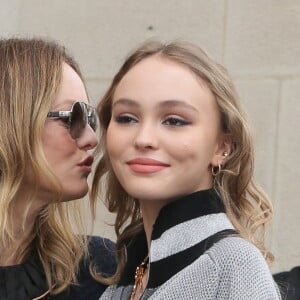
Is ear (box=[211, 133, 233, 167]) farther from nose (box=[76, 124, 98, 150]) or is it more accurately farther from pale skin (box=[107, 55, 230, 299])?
nose (box=[76, 124, 98, 150])

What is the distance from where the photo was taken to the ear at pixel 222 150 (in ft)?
8.00

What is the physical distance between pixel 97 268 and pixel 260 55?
2.26m

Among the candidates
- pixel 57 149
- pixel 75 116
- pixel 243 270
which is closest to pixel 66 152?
pixel 57 149

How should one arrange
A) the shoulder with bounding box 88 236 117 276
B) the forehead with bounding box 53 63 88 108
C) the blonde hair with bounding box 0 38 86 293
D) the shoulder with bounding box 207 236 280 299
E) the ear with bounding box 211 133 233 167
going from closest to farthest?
1. the shoulder with bounding box 207 236 280 299
2. the ear with bounding box 211 133 233 167
3. the blonde hair with bounding box 0 38 86 293
4. the forehead with bounding box 53 63 88 108
5. the shoulder with bounding box 88 236 117 276

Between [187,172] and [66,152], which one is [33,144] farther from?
[187,172]

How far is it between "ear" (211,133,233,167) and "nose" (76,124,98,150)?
0.80 meters

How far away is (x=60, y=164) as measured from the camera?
10.1ft

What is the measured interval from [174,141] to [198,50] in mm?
370

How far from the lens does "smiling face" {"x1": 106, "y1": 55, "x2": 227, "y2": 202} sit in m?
2.34

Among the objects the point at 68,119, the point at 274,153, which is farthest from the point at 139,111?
the point at 274,153

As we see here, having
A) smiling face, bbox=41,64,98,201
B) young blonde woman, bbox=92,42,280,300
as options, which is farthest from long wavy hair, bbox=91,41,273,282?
smiling face, bbox=41,64,98,201

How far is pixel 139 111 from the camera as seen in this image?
2385mm

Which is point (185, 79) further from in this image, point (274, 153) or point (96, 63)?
point (96, 63)

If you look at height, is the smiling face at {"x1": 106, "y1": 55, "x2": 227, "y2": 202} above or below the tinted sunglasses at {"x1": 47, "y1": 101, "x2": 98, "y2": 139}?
above
